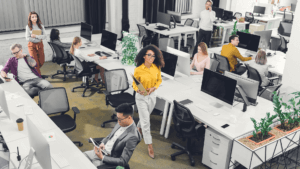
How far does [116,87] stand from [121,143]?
203 centimetres

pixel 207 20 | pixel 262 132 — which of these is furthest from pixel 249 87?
pixel 207 20

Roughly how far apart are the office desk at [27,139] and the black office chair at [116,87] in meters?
1.18

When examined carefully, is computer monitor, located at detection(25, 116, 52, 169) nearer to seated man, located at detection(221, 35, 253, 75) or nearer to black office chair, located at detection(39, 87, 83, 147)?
black office chair, located at detection(39, 87, 83, 147)

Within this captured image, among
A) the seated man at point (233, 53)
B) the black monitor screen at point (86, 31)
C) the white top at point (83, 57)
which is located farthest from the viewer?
the black monitor screen at point (86, 31)

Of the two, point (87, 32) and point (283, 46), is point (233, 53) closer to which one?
point (283, 46)

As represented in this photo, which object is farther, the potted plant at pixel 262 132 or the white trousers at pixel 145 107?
the white trousers at pixel 145 107

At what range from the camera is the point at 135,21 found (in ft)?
30.6

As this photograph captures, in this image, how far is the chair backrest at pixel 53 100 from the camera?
400 centimetres

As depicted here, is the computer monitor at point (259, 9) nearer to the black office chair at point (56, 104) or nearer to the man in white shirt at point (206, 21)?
the man in white shirt at point (206, 21)

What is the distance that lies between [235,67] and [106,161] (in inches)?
158

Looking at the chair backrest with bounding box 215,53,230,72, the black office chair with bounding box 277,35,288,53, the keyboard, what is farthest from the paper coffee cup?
the black office chair with bounding box 277,35,288,53

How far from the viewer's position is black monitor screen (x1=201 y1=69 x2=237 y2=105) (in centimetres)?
376

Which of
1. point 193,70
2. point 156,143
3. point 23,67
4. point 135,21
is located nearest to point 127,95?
point 156,143

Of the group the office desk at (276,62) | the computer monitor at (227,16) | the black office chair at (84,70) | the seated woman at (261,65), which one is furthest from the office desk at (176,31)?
the seated woman at (261,65)
